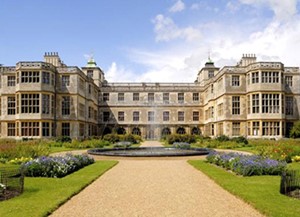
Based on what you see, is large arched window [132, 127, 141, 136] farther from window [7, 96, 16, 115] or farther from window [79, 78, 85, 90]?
window [7, 96, 16, 115]

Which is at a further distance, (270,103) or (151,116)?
(151,116)

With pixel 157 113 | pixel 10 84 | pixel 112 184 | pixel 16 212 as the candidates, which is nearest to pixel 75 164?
pixel 112 184

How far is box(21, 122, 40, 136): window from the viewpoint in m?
32.3

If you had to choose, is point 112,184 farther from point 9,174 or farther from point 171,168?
point 171,168

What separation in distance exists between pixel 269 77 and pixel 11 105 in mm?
25395

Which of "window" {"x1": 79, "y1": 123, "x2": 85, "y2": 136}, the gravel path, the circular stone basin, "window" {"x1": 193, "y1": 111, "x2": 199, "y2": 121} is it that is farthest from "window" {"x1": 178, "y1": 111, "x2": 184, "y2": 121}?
the gravel path

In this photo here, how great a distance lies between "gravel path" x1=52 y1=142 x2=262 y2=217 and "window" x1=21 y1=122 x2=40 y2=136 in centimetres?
2247

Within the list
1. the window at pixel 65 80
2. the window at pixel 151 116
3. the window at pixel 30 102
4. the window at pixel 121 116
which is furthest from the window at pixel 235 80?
the window at pixel 30 102

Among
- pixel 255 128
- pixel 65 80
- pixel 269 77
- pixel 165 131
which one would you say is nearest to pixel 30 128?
pixel 65 80

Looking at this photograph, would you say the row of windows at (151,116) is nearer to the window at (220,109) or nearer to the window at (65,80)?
the window at (220,109)

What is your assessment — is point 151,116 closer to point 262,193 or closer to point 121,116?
point 121,116

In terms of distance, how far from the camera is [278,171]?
1144 centimetres

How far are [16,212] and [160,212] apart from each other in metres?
2.75

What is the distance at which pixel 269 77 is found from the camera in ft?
107
